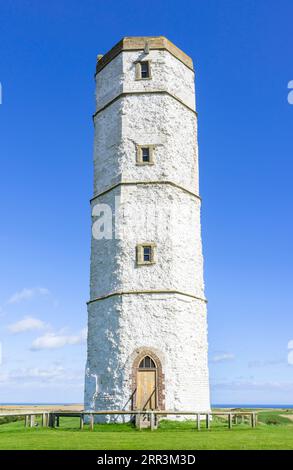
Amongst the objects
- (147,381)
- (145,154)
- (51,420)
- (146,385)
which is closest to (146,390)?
(146,385)

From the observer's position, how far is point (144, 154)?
24594 mm

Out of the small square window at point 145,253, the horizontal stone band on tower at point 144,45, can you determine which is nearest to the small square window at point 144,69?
the horizontal stone band on tower at point 144,45

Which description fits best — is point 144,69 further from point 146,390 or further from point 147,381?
point 146,390

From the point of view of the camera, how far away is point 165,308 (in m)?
22.2

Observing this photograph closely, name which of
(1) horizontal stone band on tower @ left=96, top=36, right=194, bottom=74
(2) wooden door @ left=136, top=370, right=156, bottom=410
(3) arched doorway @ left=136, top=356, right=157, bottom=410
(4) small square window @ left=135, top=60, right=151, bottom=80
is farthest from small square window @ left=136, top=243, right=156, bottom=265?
(1) horizontal stone band on tower @ left=96, top=36, right=194, bottom=74

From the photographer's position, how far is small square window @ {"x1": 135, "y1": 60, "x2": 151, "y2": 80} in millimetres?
25750

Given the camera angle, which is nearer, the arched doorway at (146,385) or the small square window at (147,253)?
the arched doorway at (146,385)

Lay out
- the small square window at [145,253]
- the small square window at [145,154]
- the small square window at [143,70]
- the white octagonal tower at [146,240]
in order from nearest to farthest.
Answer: the white octagonal tower at [146,240], the small square window at [145,253], the small square window at [145,154], the small square window at [143,70]

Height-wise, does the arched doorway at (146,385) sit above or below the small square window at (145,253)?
below

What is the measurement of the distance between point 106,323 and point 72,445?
974 centimetres

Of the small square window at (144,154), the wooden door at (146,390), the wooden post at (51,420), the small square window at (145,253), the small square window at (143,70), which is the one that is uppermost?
the small square window at (143,70)

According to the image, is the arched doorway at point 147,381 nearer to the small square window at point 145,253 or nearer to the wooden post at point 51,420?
the wooden post at point 51,420

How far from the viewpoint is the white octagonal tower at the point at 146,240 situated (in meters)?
21.7

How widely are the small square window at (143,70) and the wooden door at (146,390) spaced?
45.1 feet
